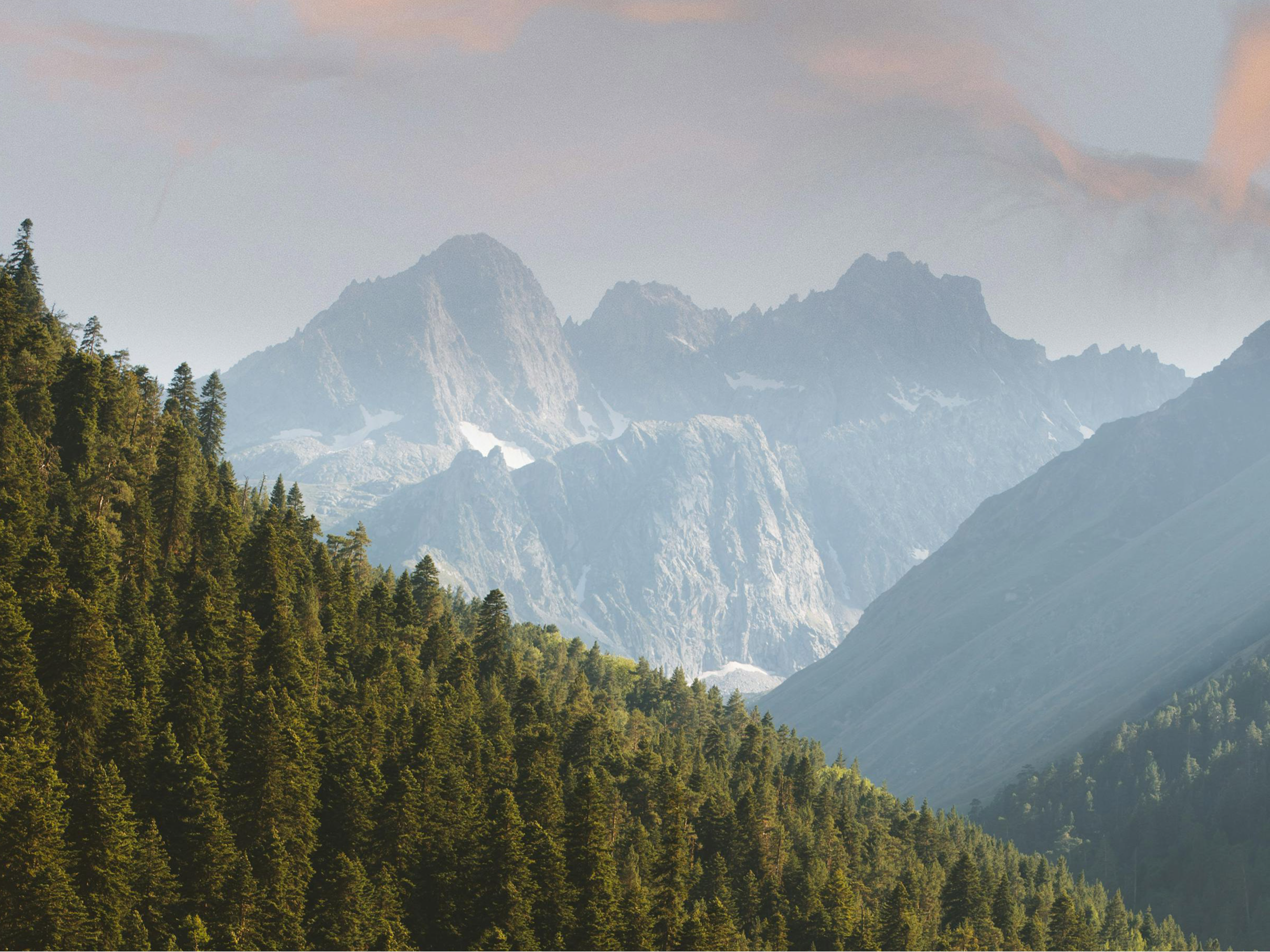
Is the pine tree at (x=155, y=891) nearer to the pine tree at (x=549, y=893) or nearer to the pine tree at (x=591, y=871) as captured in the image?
the pine tree at (x=549, y=893)

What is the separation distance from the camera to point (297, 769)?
8588cm

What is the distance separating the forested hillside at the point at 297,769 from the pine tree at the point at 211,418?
317mm

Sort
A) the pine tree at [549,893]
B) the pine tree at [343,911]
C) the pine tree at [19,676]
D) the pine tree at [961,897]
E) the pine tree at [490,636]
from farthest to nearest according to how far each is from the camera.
Result: the pine tree at [490,636], the pine tree at [961,897], the pine tree at [549,893], the pine tree at [343,911], the pine tree at [19,676]

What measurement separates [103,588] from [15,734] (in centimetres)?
1885

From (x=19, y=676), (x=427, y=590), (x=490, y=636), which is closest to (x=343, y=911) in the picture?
(x=19, y=676)

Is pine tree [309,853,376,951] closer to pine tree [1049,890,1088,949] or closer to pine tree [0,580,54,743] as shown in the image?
pine tree [0,580,54,743]

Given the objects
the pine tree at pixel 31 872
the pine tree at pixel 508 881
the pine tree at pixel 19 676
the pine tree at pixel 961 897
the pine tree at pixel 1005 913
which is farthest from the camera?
the pine tree at pixel 1005 913

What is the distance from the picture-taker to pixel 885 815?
184 meters

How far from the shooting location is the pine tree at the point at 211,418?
141375 millimetres

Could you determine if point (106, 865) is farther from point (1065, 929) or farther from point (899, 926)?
point (1065, 929)

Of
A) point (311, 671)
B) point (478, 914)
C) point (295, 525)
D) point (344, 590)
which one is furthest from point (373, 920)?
point (295, 525)

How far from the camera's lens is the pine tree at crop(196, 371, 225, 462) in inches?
5566

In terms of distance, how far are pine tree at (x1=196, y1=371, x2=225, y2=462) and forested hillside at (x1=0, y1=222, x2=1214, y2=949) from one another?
32 centimetres

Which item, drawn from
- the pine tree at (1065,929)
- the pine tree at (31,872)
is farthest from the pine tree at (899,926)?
the pine tree at (31,872)
